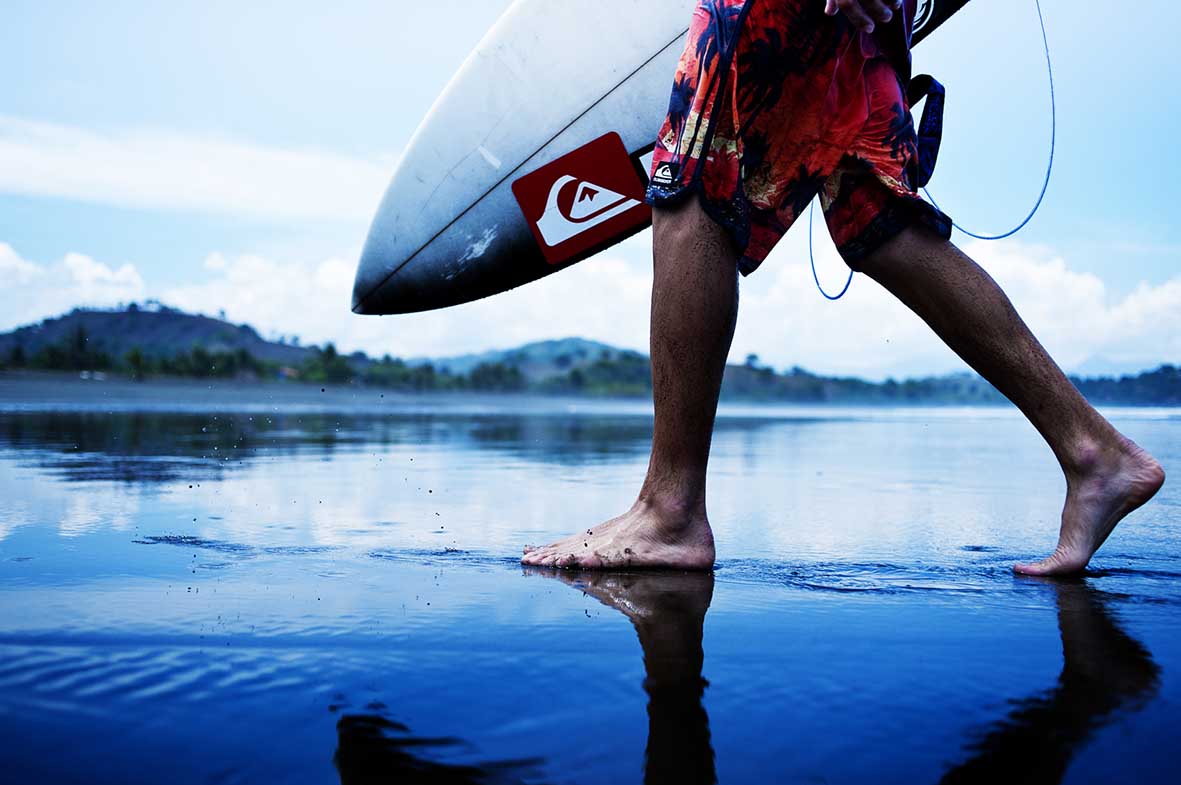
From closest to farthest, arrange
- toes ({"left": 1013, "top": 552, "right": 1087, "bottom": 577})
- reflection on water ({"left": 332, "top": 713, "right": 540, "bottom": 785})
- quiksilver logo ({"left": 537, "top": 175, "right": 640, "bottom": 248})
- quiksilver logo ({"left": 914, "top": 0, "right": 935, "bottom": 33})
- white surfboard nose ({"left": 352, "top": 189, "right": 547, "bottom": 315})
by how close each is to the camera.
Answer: reflection on water ({"left": 332, "top": 713, "right": 540, "bottom": 785}) → toes ({"left": 1013, "top": 552, "right": 1087, "bottom": 577}) → quiksilver logo ({"left": 914, "top": 0, "right": 935, "bottom": 33}) → quiksilver logo ({"left": 537, "top": 175, "right": 640, "bottom": 248}) → white surfboard nose ({"left": 352, "top": 189, "right": 547, "bottom": 315})

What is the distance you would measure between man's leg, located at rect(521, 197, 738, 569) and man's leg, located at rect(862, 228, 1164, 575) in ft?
1.22

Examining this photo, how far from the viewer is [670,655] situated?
0.98m

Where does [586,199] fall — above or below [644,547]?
above

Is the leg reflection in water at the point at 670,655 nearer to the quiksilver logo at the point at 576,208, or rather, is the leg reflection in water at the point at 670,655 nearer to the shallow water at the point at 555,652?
the shallow water at the point at 555,652

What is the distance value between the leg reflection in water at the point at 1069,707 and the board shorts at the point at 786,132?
816 mm

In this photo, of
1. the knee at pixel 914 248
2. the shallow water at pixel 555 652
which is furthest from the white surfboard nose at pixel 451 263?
the knee at pixel 914 248

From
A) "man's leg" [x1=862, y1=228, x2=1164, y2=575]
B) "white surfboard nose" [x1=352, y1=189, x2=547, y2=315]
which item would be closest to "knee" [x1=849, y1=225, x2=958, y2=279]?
"man's leg" [x1=862, y1=228, x2=1164, y2=575]

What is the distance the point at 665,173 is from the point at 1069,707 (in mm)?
1029

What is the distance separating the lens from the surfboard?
235 centimetres

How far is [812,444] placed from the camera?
217 inches

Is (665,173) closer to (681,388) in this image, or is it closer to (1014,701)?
(681,388)

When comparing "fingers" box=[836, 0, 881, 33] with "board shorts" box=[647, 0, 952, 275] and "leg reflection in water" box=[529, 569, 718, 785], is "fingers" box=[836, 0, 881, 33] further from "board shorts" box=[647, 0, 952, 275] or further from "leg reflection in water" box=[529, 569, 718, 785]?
"leg reflection in water" box=[529, 569, 718, 785]

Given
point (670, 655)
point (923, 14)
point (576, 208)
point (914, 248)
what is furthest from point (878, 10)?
point (670, 655)

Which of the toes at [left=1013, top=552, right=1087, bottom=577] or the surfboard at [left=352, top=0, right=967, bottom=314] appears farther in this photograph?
the surfboard at [left=352, top=0, right=967, bottom=314]
